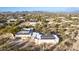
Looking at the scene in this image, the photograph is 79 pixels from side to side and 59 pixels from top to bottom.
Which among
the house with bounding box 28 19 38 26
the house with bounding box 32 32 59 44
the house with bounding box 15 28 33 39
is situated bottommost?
the house with bounding box 32 32 59 44

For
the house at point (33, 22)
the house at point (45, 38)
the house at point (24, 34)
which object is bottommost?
the house at point (45, 38)

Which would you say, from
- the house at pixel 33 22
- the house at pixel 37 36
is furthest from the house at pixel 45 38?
the house at pixel 33 22

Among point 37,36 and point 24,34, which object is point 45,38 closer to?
point 37,36

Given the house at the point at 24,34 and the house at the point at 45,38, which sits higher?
the house at the point at 24,34

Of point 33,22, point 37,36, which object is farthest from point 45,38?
point 33,22

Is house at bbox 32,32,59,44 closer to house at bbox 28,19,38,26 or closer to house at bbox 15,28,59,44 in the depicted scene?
house at bbox 15,28,59,44

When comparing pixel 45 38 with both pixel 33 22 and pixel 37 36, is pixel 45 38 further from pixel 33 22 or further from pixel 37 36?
pixel 33 22

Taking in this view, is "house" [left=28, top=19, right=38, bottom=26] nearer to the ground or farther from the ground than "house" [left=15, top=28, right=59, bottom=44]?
farther from the ground

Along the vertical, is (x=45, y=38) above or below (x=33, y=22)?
below

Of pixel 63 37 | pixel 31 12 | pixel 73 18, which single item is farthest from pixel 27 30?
pixel 73 18

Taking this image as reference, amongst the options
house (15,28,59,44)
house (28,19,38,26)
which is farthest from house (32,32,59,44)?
house (28,19,38,26)

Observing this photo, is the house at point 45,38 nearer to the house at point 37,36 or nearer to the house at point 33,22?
the house at point 37,36
